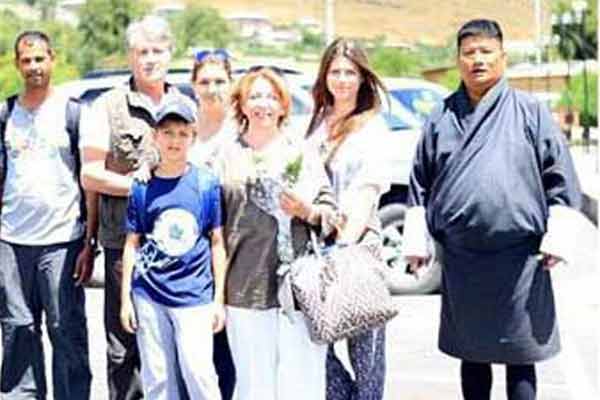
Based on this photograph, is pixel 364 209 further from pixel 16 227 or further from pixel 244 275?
pixel 16 227

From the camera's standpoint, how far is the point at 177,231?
5570mm

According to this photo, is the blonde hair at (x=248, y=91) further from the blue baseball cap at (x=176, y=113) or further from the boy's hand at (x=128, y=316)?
the boy's hand at (x=128, y=316)

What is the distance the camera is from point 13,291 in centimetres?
643

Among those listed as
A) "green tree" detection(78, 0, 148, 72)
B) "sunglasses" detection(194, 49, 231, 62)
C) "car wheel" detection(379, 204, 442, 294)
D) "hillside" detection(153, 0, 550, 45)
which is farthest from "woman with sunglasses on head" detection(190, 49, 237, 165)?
Result: "green tree" detection(78, 0, 148, 72)

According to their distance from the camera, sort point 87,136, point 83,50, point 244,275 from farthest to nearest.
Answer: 1. point 83,50
2. point 87,136
3. point 244,275

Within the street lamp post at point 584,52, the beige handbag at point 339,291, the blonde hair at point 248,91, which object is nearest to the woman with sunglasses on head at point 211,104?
the blonde hair at point 248,91

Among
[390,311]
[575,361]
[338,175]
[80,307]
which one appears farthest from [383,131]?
[575,361]

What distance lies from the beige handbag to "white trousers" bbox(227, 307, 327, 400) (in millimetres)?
98

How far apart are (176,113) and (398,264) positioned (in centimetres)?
608

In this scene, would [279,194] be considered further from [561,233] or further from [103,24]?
[103,24]

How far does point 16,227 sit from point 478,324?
224 centimetres

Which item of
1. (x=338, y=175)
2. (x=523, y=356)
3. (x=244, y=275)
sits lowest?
(x=523, y=356)

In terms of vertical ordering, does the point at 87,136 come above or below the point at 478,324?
above

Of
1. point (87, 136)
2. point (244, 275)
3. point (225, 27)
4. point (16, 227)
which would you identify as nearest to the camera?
point (244, 275)
